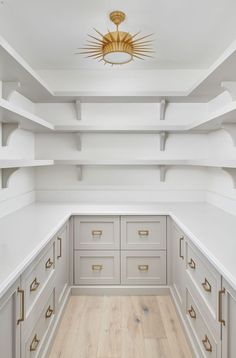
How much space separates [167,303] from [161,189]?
1130mm

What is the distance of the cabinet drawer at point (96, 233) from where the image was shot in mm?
2488

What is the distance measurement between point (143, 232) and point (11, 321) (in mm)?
1482

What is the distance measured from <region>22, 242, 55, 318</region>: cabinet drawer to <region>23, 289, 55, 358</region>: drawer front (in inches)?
5.8

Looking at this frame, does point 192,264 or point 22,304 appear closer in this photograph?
point 22,304

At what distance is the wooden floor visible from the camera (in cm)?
179

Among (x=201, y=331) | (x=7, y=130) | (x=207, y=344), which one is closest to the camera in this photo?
(x=207, y=344)

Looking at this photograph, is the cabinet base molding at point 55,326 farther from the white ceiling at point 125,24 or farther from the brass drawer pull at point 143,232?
the white ceiling at point 125,24

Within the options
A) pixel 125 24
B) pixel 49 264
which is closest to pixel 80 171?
pixel 49 264

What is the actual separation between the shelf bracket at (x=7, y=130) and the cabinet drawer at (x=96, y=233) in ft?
2.91

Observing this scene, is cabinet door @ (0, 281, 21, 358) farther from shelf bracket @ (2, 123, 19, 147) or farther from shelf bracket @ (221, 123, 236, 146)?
shelf bracket @ (221, 123, 236, 146)

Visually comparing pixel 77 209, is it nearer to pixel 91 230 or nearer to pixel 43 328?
pixel 91 230

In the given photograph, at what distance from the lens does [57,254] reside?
203 centimetres

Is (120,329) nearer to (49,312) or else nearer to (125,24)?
(49,312)

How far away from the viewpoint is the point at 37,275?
60.9 inches
